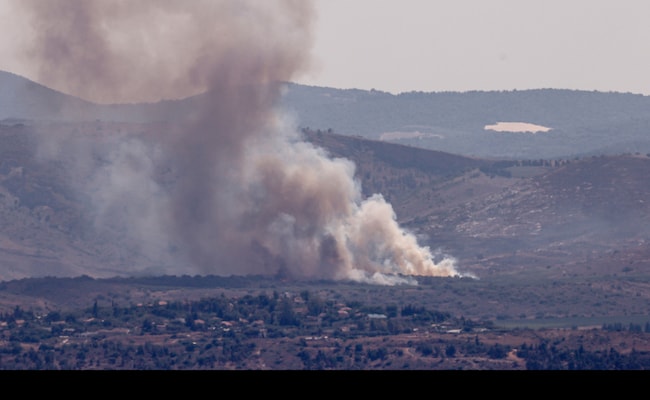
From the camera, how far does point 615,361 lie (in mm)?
194500
